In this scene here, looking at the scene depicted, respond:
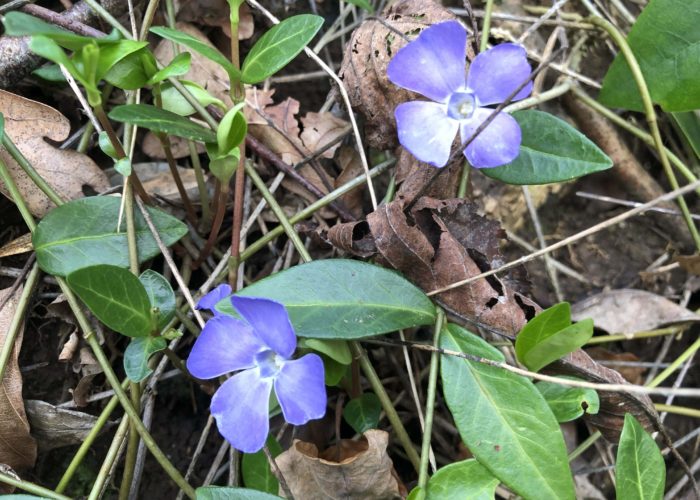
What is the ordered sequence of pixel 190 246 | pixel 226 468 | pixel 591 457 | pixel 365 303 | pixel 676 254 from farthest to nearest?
1. pixel 676 254
2. pixel 591 457
3. pixel 190 246
4. pixel 226 468
5. pixel 365 303

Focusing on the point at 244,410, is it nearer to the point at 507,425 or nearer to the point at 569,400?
the point at 507,425

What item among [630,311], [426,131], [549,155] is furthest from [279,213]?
[630,311]

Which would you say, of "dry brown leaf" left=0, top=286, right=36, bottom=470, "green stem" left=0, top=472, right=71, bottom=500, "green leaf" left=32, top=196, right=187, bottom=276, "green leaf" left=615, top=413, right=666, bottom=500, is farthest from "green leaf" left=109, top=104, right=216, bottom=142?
"green leaf" left=615, top=413, right=666, bottom=500

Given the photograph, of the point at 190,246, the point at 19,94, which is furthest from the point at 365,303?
the point at 19,94

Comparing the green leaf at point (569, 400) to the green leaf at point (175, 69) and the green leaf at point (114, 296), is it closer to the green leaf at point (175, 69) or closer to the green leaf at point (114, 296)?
the green leaf at point (114, 296)

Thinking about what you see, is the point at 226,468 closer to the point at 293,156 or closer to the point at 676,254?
the point at 293,156

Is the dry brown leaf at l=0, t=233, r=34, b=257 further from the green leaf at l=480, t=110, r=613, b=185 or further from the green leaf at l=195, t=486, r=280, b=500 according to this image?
the green leaf at l=480, t=110, r=613, b=185

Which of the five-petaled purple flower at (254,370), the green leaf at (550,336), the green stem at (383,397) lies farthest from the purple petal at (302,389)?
the green leaf at (550,336)
